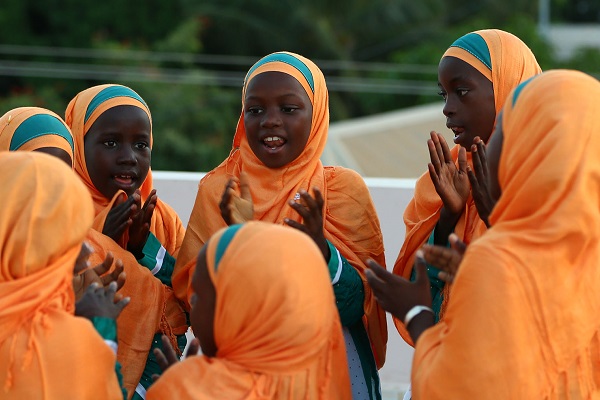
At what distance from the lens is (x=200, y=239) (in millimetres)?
4199

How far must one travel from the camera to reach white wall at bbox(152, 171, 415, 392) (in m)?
5.59

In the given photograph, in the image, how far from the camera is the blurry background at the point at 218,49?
69.2 ft

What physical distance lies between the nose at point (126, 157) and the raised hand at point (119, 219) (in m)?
0.27

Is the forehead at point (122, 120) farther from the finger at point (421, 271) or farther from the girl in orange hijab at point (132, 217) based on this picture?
the finger at point (421, 271)

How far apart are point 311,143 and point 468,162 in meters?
0.65

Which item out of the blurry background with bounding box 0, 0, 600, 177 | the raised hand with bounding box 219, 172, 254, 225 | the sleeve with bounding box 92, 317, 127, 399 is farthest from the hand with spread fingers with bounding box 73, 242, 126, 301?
the blurry background with bounding box 0, 0, 600, 177

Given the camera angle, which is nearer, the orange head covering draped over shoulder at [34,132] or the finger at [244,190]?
the finger at [244,190]

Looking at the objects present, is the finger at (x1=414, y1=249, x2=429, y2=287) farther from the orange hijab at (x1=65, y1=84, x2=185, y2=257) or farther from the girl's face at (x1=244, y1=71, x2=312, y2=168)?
the orange hijab at (x1=65, y1=84, x2=185, y2=257)

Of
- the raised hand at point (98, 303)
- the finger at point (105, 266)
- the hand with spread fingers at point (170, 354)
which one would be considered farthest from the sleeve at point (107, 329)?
the finger at point (105, 266)

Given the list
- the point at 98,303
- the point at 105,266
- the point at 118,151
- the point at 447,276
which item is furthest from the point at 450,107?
the point at 98,303

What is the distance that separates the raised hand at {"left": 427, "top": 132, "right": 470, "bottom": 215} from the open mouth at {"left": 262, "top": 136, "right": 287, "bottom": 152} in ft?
2.09

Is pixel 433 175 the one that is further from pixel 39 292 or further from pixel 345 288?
pixel 39 292

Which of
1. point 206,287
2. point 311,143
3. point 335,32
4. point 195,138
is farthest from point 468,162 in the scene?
point 335,32

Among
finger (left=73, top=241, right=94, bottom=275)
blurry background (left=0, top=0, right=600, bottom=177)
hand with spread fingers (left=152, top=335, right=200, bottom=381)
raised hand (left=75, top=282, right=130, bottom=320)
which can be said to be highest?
finger (left=73, top=241, right=94, bottom=275)
